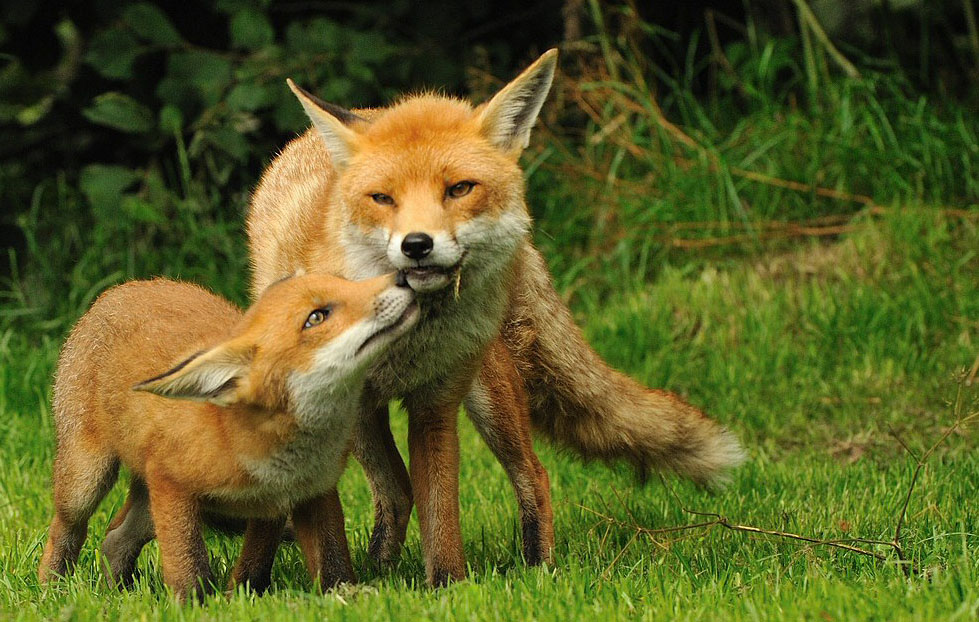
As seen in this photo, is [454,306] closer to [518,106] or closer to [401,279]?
[401,279]

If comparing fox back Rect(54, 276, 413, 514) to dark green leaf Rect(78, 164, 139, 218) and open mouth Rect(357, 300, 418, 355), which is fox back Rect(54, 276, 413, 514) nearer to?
open mouth Rect(357, 300, 418, 355)

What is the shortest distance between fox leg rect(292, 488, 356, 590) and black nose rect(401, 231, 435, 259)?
95 cm

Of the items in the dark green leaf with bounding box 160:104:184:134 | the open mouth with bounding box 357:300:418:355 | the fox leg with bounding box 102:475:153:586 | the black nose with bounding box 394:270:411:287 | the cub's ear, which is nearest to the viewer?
the cub's ear

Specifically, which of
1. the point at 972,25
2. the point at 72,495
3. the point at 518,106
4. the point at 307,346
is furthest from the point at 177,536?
the point at 972,25

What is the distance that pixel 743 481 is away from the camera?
5.45 m

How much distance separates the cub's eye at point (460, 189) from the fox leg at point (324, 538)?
112 cm

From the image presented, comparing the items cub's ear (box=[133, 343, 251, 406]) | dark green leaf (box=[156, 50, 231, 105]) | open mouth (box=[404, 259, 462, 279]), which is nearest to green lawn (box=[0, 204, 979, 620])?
cub's ear (box=[133, 343, 251, 406])

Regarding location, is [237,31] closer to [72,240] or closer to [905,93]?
[72,240]

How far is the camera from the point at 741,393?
21.6ft

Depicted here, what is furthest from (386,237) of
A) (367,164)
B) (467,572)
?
(467,572)

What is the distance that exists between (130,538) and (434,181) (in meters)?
1.85

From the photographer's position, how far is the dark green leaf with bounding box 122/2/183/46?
725 cm

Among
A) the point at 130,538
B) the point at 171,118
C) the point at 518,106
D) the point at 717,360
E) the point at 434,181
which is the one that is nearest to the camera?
the point at 434,181

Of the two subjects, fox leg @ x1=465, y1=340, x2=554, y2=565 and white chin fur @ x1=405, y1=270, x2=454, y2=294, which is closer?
white chin fur @ x1=405, y1=270, x2=454, y2=294
